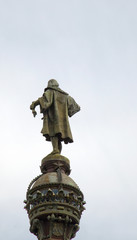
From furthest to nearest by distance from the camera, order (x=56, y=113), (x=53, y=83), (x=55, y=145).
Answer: (x=53, y=83), (x=56, y=113), (x=55, y=145)

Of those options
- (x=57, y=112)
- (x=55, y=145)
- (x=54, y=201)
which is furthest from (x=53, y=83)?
(x=54, y=201)

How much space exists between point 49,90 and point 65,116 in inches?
54.0

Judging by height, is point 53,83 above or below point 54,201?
above

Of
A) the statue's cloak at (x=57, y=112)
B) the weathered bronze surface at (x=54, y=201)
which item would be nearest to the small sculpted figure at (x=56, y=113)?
the statue's cloak at (x=57, y=112)

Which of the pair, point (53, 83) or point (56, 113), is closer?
Result: point (56, 113)

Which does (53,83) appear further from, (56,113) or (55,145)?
(55,145)

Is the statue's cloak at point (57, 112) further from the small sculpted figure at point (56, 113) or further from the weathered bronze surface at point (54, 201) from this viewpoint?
the weathered bronze surface at point (54, 201)

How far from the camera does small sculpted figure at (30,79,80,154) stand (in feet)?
76.2

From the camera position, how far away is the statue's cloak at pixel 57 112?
23266 millimetres

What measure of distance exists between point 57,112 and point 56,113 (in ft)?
0.19

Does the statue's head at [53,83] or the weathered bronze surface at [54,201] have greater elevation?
the statue's head at [53,83]

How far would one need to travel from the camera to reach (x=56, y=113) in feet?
77.2

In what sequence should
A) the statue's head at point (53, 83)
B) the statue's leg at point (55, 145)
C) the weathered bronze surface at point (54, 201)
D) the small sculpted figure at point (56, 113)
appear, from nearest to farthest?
the weathered bronze surface at point (54, 201) → the statue's leg at point (55, 145) → the small sculpted figure at point (56, 113) → the statue's head at point (53, 83)

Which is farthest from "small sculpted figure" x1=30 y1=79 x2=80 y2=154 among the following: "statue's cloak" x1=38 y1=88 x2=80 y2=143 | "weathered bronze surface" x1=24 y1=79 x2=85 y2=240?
"weathered bronze surface" x1=24 y1=79 x2=85 y2=240
